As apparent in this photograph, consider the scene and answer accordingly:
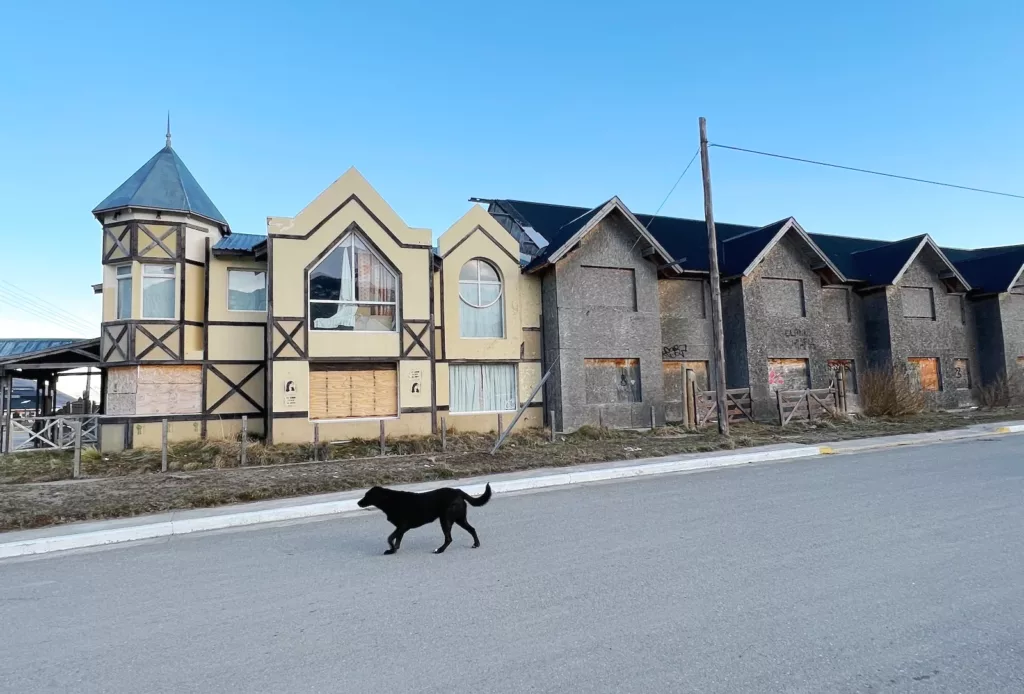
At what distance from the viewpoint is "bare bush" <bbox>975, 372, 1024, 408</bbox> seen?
25859 mm

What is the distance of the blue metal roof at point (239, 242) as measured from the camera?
18.1 m

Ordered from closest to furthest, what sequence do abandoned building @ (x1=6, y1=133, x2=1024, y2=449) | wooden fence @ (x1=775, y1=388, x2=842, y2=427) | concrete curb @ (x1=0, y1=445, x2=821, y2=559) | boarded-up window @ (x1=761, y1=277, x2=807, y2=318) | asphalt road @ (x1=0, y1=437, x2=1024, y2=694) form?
asphalt road @ (x1=0, y1=437, x2=1024, y2=694) → concrete curb @ (x1=0, y1=445, x2=821, y2=559) → abandoned building @ (x1=6, y1=133, x2=1024, y2=449) → wooden fence @ (x1=775, y1=388, x2=842, y2=427) → boarded-up window @ (x1=761, y1=277, x2=807, y2=318)

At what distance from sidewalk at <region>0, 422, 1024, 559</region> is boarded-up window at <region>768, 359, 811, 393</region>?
7.09m

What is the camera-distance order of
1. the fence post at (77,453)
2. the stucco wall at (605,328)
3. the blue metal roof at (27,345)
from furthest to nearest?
the stucco wall at (605,328)
the blue metal roof at (27,345)
the fence post at (77,453)

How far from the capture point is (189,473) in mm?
13023

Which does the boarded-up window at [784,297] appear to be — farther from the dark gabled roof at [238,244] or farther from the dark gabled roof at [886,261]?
the dark gabled roof at [238,244]

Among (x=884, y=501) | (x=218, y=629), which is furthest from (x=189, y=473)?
(x=884, y=501)

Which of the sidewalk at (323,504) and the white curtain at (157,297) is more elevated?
the white curtain at (157,297)

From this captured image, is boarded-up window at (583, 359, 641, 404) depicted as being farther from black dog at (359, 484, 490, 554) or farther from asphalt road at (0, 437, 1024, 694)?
black dog at (359, 484, 490, 554)

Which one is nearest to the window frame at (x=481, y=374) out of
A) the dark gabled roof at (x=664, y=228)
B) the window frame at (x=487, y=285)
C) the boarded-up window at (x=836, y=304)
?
the window frame at (x=487, y=285)

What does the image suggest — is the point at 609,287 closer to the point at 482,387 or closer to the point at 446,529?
the point at 482,387

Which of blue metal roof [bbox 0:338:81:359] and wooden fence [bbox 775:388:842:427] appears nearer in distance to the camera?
blue metal roof [bbox 0:338:81:359]

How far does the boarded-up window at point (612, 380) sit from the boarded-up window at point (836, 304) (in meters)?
10.1

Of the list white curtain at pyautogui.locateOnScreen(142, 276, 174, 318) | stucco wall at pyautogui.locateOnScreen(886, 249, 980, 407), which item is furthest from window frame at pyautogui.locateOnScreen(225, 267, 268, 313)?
stucco wall at pyautogui.locateOnScreen(886, 249, 980, 407)
